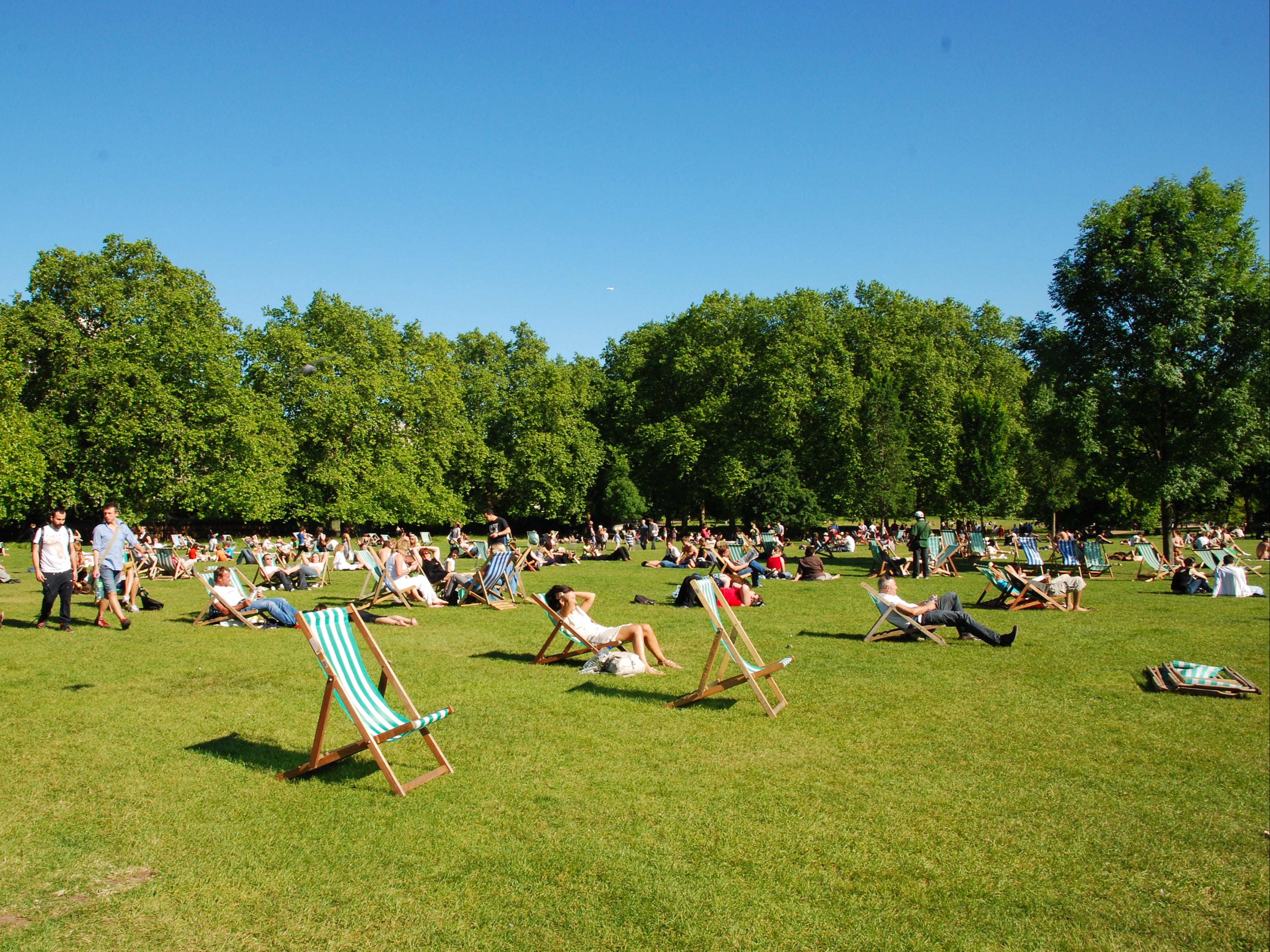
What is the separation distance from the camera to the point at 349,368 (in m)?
41.5

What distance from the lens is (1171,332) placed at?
23781mm

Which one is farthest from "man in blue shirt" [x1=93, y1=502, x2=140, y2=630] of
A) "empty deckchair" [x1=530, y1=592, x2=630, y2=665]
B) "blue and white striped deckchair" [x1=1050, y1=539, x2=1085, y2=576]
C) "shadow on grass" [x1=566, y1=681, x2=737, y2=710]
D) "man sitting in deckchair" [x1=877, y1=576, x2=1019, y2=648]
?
"blue and white striped deckchair" [x1=1050, y1=539, x2=1085, y2=576]

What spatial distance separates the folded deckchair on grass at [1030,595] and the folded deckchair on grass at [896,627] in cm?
361

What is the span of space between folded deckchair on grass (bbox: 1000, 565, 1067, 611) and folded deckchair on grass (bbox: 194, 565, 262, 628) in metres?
11.5

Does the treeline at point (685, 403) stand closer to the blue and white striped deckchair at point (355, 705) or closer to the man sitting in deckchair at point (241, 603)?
the man sitting in deckchair at point (241, 603)

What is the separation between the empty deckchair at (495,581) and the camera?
48.0 feet

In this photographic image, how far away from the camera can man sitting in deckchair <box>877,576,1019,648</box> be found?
→ 1031cm

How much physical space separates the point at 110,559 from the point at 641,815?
1044cm

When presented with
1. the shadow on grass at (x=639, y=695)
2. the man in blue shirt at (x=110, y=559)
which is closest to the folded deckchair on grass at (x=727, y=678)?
the shadow on grass at (x=639, y=695)

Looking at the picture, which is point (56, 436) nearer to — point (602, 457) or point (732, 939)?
point (602, 457)

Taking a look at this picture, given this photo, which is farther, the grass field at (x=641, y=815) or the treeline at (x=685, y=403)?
the treeline at (x=685, y=403)

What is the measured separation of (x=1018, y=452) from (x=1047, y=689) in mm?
45771

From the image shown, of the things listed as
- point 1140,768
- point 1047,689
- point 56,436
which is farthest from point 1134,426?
point 56,436

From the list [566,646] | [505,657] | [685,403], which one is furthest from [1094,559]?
[685,403]
